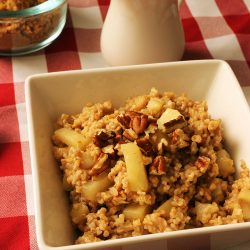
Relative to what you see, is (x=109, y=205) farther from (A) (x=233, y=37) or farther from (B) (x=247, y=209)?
(A) (x=233, y=37)

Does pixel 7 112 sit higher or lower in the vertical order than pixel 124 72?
lower

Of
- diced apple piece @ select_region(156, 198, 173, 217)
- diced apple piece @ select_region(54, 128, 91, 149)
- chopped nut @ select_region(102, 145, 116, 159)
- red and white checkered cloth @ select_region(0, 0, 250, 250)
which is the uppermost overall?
chopped nut @ select_region(102, 145, 116, 159)

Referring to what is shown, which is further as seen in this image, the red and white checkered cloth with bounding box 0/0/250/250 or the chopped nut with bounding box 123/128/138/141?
the red and white checkered cloth with bounding box 0/0/250/250

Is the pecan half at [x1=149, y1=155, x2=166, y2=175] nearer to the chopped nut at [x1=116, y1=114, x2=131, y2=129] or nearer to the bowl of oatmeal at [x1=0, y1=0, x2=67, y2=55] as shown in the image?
the chopped nut at [x1=116, y1=114, x2=131, y2=129]

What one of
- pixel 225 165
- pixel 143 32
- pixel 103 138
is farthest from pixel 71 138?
pixel 143 32

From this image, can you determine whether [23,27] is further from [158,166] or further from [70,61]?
[158,166]

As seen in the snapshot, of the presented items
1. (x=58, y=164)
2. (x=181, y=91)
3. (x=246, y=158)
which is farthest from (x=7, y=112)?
(x=246, y=158)

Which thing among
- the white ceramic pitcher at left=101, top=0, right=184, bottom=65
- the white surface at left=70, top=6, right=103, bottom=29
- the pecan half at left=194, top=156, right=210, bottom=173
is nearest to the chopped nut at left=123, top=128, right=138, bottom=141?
the pecan half at left=194, top=156, right=210, bottom=173
